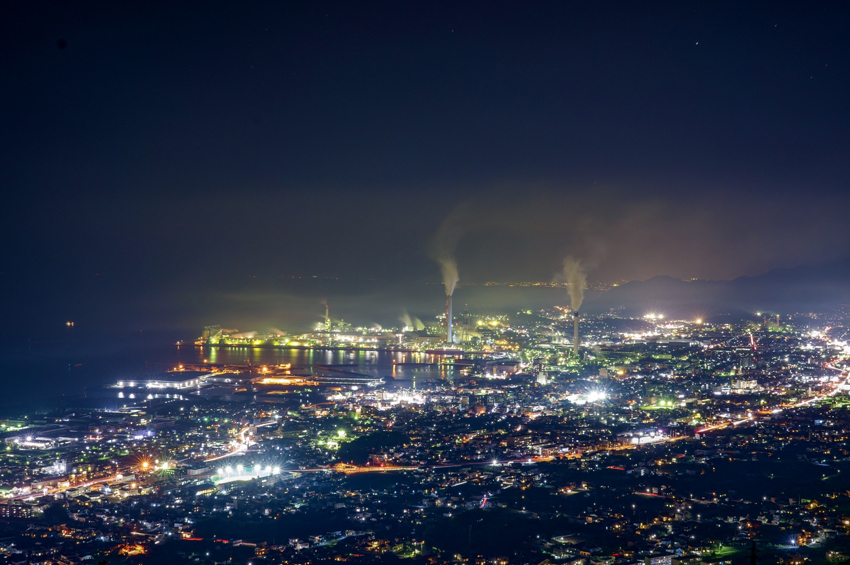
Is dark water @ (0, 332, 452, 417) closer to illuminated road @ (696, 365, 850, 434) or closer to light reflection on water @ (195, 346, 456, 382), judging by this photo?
light reflection on water @ (195, 346, 456, 382)

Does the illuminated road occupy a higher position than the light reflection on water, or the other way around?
the light reflection on water

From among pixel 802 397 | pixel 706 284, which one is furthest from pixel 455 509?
pixel 706 284

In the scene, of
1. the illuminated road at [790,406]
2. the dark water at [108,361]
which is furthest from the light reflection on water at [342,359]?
the illuminated road at [790,406]

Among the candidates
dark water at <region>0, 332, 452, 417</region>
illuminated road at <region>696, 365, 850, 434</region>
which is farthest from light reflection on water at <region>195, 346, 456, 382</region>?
illuminated road at <region>696, 365, 850, 434</region>

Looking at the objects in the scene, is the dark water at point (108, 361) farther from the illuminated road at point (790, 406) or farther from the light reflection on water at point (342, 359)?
the illuminated road at point (790, 406)

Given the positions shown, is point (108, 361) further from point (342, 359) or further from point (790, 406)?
point (790, 406)

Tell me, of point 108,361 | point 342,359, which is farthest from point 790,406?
point 108,361

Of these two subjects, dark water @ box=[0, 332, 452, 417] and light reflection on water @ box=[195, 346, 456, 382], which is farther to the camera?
light reflection on water @ box=[195, 346, 456, 382]

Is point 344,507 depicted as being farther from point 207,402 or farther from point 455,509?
point 207,402
